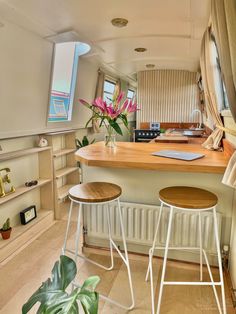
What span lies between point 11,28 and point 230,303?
2746 millimetres

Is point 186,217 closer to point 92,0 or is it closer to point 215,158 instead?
point 215,158

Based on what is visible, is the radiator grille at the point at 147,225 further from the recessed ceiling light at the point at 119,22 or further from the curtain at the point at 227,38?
the recessed ceiling light at the point at 119,22

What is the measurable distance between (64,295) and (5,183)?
1.59 metres

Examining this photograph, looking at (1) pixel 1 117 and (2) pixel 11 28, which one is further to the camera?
(1) pixel 1 117

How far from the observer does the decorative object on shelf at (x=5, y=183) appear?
229cm

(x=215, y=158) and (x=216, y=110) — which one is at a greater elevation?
(x=216, y=110)

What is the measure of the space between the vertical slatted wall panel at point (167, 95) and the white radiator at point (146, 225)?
4127 mm

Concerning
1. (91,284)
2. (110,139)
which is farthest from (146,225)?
(91,284)

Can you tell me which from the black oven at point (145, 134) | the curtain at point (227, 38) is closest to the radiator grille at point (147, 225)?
the curtain at point (227, 38)

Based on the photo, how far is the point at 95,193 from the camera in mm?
1618

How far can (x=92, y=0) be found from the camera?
1.79 meters

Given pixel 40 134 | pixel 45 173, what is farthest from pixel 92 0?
pixel 45 173

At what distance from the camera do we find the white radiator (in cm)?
191

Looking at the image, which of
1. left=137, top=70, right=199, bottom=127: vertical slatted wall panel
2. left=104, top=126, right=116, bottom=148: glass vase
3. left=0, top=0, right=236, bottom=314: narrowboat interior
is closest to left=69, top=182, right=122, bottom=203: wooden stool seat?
left=0, top=0, right=236, bottom=314: narrowboat interior
